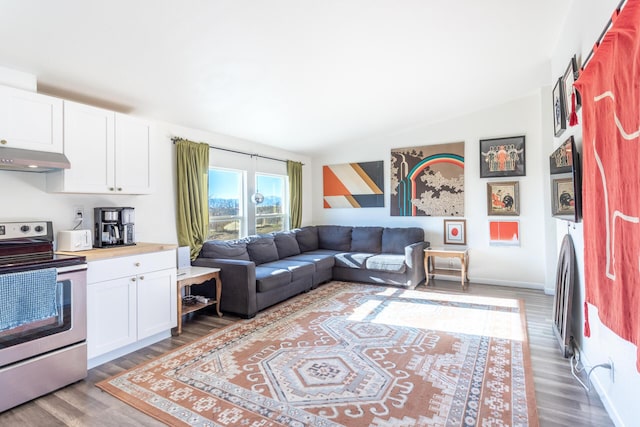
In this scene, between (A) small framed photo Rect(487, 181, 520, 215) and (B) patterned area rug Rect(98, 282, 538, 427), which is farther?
(A) small framed photo Rect(487, 181, 520, 215)

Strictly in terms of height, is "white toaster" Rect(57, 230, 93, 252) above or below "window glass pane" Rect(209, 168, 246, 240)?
below

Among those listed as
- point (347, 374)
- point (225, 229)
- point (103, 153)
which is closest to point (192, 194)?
point (225, 229)

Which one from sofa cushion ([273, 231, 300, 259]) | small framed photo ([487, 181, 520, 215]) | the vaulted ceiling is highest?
the vaulted ceiling

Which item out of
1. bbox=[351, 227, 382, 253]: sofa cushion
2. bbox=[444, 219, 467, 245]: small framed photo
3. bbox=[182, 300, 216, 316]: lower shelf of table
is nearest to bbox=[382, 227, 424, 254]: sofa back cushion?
bbox=[351, 227, 382, 253]: sofa cushion

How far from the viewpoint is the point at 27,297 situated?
2.11 meters

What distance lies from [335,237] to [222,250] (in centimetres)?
248

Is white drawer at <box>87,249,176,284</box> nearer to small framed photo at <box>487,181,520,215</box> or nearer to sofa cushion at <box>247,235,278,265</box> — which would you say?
sofa cushion at <box>247,235,278,265</box>

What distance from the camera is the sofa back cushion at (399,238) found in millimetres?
5465

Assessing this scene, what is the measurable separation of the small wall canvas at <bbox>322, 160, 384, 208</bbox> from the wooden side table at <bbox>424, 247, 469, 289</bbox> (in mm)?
1346

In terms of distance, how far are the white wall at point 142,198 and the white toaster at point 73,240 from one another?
0.59ft

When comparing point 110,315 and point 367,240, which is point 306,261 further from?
point 110,315

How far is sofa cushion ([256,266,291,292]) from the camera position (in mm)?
3803

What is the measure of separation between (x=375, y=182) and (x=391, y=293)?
7.43 ft

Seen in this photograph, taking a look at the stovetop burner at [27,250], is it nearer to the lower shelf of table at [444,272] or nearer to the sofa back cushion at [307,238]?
the sofa back cushion at [307,238]
